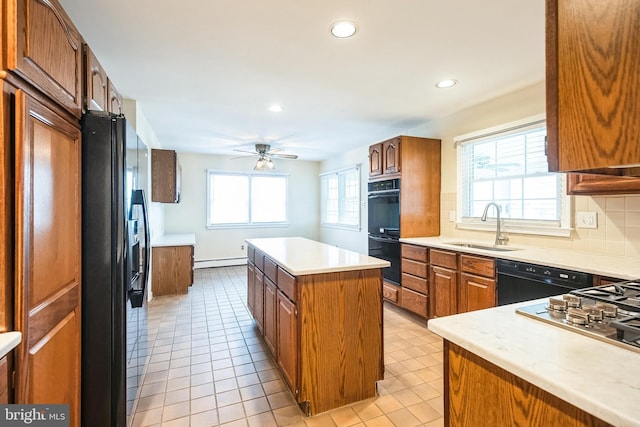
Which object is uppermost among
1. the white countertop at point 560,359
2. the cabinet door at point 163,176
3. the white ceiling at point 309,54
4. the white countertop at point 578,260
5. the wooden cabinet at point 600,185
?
the white ceiling at point 309,54

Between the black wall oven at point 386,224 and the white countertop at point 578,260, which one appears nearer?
the white countertop at point 578,260

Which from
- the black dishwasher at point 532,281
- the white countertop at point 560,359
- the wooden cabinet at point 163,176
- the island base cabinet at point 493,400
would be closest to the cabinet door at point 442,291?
the black dishwasher at point 532,281

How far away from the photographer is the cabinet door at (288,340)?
1.89 m

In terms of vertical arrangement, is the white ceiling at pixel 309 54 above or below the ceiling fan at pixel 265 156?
above

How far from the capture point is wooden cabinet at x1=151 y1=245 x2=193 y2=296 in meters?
4.34

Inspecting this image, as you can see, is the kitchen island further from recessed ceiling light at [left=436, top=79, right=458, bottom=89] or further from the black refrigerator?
recessed ceiling light at [left=436, top=79, right=458, bottom=89]

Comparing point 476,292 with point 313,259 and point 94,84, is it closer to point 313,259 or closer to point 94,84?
point 313,259

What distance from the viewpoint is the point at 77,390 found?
4.72 feet

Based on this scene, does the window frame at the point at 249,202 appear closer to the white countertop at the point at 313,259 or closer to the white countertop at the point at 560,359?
the white countertop at the point at 313,259

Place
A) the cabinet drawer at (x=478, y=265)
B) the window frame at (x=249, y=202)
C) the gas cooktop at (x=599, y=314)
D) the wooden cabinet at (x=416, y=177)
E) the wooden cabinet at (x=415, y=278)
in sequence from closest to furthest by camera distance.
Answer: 1. the gas cooktop at (x=599, y=314)
2. the cabinet drawer at (x=478, y=265)
3. the wooden cabinet at (x=415, y=278)
4. the wooden cabinet at (x=416, y=177)
5. the window frame at (x=249, y=202)

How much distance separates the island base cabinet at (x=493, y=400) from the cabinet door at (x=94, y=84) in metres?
2.11

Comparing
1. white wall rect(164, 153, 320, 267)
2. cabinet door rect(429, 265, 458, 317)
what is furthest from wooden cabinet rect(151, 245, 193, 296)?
cabinet door rect(429, 265, 458, 317)

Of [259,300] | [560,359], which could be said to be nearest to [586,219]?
[560,359]

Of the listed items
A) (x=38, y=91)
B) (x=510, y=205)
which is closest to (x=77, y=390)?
(x=38, y=91)
